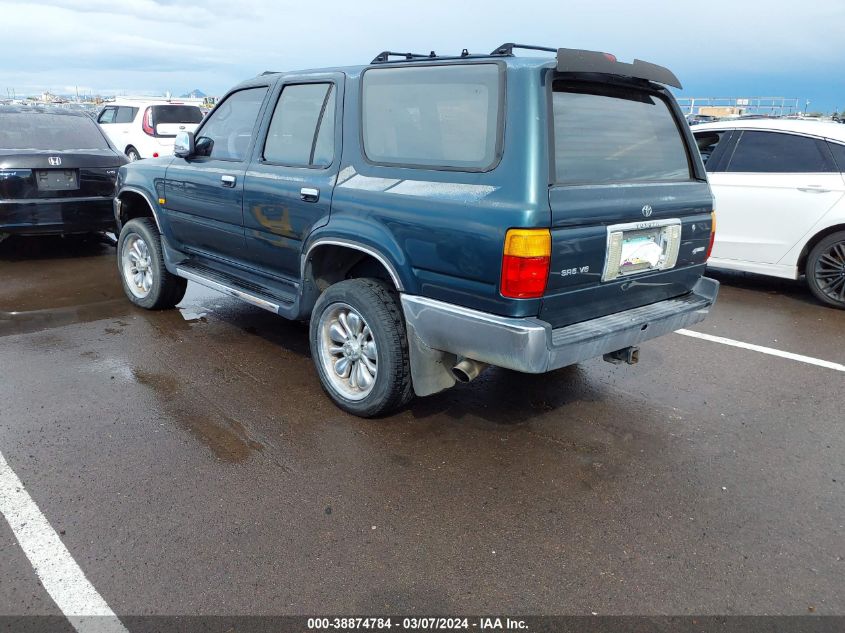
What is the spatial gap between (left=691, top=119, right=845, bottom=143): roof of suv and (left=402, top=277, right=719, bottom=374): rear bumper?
12.9 ft

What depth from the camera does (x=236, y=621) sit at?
7.74ft

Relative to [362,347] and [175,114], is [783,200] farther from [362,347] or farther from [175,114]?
[175,114]

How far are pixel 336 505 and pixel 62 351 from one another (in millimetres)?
2940

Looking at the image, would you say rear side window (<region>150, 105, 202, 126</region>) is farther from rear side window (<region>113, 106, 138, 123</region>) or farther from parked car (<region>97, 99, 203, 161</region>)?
rear side window (<region>113, 106, 138, 123</region>)

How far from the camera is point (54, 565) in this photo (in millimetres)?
2617

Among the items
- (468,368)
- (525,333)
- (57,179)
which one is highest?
(57,179)

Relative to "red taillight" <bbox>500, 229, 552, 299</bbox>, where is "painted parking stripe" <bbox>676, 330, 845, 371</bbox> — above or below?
below

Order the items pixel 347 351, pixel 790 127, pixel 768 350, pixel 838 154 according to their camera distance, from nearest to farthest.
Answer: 1. pixel 347 351
2. pixel 768 350
3. pixel 838 154
4. pixel 790 127

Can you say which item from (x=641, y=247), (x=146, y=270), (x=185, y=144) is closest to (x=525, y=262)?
(x=641, y=247)

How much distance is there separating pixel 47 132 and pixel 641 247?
7.25 metres

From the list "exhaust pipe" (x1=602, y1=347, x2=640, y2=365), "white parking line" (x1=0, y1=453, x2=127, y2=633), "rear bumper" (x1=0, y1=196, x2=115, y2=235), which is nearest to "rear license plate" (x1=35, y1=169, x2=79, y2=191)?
"rear bumper" (x1=0, y1=196, x2=115, y2=235)

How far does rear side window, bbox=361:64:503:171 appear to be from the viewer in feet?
10.4

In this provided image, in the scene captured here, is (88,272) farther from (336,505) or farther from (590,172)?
(590,172)

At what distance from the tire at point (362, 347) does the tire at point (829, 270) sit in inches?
185
